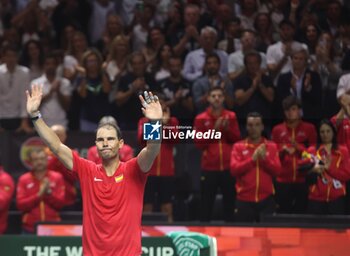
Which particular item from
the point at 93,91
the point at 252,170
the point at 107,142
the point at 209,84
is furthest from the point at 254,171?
the point at 107,142

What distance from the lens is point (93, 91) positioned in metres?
12.9

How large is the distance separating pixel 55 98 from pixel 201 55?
2.00 m

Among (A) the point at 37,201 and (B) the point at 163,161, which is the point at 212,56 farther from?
(A) the point at 37,201

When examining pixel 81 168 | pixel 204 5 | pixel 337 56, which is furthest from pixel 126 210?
pixel 204 5

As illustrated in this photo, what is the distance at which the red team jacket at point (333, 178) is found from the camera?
11.2 metres

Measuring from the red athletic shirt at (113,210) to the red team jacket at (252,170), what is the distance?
12.5 feet

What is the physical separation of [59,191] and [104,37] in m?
2.87

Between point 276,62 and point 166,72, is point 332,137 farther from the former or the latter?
point 166,72

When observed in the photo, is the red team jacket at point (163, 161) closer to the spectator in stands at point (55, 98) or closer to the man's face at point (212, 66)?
the man's face at point (212, 66)

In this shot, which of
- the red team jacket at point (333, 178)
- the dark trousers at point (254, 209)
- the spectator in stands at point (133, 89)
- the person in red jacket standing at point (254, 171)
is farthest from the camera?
the spectator in stands at point (133, 89)

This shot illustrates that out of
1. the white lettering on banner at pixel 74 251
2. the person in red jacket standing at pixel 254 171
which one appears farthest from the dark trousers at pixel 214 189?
the white lettering on banner at pixel 74 251

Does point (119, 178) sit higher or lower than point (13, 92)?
lower

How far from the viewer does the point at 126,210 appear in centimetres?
780

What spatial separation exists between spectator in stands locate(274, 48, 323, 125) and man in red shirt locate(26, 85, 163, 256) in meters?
4.16
